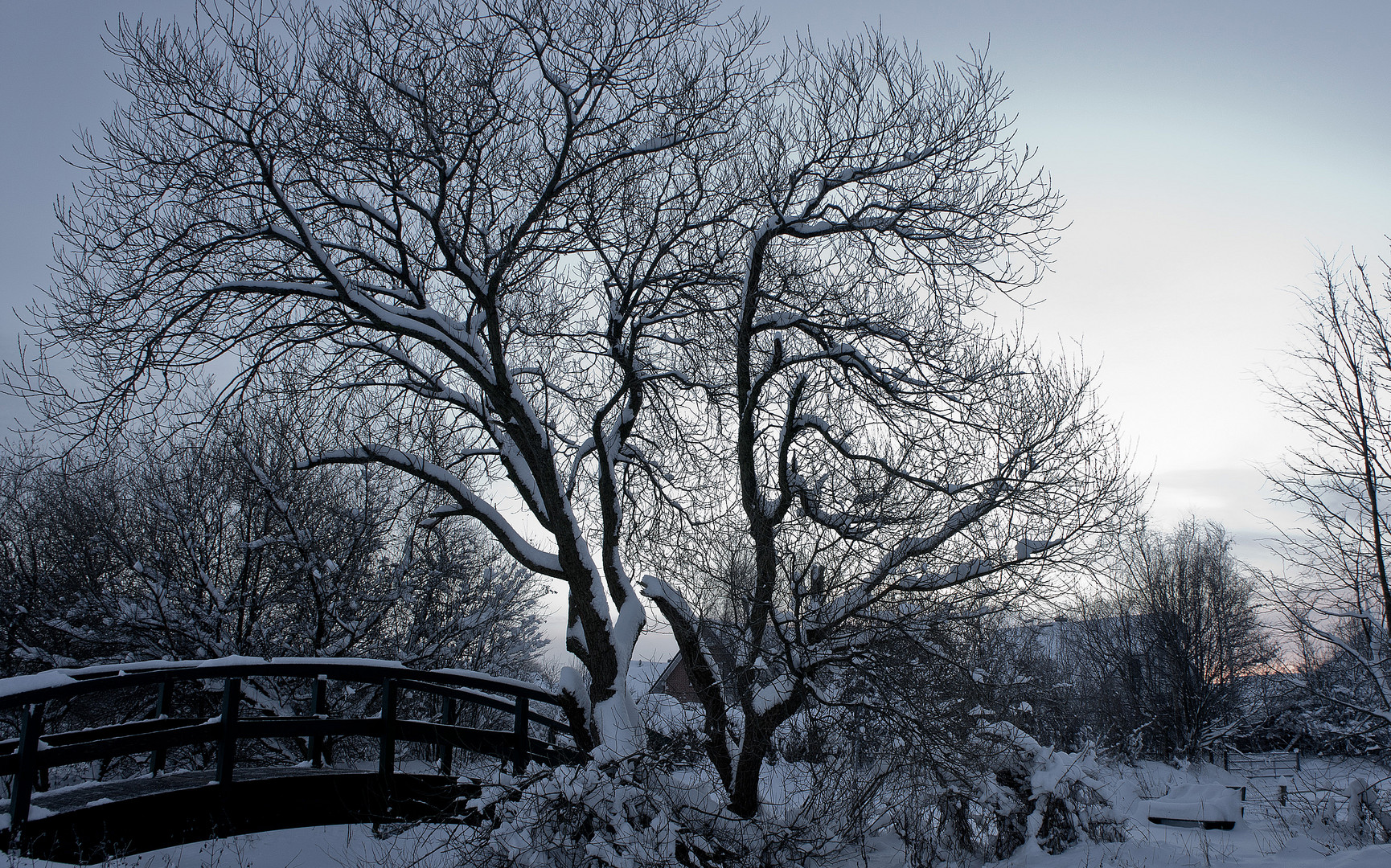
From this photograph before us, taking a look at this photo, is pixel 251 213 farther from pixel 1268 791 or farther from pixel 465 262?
pixel 1268 791

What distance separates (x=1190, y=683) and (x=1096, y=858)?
17.1m

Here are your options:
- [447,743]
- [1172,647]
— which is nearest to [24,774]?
[447,743]

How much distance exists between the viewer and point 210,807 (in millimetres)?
5957

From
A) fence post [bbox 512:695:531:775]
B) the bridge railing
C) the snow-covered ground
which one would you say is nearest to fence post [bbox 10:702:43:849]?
the bridge railing

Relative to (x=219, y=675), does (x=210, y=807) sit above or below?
below

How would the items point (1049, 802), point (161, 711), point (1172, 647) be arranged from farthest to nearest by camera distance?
point (1172, 647), point (1049, 802), point (161, 711)

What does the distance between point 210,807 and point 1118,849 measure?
8.49 meters

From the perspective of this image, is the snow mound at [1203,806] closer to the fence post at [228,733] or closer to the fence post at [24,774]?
the fence post at [228,733]

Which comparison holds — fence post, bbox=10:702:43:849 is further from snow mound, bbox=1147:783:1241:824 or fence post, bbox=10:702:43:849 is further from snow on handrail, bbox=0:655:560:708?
snow mound, bbox=1147:783:1241:824

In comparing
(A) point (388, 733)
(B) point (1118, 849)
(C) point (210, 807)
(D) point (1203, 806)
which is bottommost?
(B) point (1118, 849)

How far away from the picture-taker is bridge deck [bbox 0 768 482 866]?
16.7 ft

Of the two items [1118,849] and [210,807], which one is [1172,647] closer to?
[1118,849]

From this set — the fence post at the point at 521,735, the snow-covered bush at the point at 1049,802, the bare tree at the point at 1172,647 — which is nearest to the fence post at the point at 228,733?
the fence post at the point at 521,735

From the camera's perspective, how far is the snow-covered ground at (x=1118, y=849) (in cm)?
579
